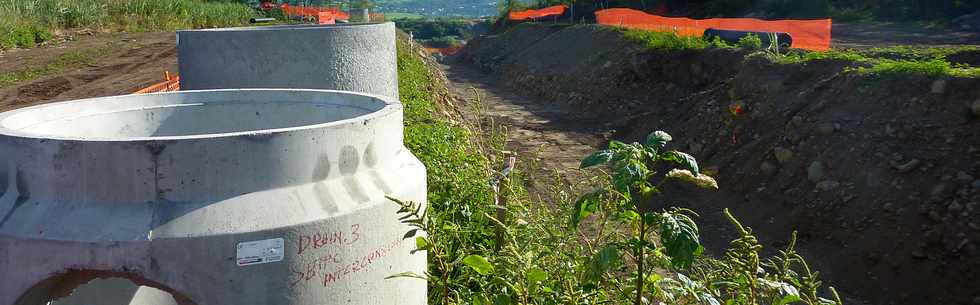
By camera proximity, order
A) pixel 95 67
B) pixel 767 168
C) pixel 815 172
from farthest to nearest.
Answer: pixel 95 67, pixel 767 168, pixel 815 172

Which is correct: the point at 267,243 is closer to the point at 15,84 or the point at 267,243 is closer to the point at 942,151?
the point at 942,151

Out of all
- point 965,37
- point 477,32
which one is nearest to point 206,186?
point 965,37

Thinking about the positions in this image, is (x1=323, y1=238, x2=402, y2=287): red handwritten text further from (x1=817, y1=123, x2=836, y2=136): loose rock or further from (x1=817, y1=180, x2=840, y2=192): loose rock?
(x1=817, y1=123, x2=836, y2=136): loose rock

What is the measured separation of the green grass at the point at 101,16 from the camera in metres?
20.5

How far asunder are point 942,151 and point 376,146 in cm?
767

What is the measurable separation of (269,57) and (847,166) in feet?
22.9

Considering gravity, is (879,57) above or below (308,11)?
below

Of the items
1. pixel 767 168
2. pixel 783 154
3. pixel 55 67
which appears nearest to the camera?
pixel 783 154

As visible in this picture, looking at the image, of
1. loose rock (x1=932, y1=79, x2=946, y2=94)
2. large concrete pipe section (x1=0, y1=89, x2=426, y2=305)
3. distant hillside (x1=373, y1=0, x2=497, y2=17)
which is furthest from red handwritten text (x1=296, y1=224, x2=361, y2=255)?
distant hillside (x1=373, y1=0, x2=497, y2=17)

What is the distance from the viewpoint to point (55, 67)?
1672cm

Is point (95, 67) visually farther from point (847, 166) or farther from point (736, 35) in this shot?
point (847, 166)

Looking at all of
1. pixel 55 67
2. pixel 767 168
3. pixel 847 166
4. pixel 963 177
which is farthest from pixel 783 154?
pixel 55 67

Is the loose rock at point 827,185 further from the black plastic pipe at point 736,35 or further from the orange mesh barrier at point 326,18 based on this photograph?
the orange mesh barrier at point 326,18

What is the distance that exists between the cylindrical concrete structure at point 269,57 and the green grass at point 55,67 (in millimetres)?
11237
